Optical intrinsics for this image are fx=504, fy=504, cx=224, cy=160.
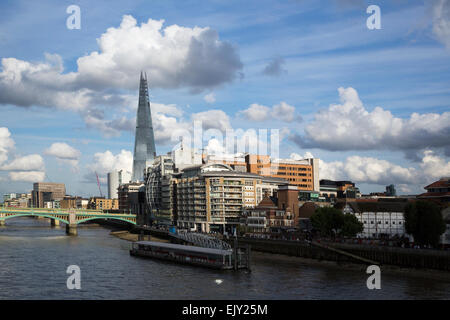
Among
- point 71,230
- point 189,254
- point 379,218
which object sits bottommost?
point 71,230

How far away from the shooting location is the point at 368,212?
10825 cm

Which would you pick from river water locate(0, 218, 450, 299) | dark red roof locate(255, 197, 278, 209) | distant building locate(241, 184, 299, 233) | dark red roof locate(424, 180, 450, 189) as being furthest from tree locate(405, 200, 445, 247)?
dark red roof locate(255, 197, 278, 209)

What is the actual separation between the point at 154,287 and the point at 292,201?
71.9m

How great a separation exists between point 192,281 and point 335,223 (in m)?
42.7

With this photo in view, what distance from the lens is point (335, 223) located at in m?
99.1

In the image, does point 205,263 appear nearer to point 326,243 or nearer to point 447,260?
point 326,243

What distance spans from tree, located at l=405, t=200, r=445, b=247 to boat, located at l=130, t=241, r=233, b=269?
29.1 m

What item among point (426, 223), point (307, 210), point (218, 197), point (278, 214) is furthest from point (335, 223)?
point (218, 197)

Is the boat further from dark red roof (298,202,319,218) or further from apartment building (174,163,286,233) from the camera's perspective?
dark red roof (298,202,319,218)

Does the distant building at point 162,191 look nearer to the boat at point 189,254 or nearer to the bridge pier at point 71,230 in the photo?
the bridge pier at point 71,230

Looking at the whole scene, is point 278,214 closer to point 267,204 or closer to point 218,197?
point 267,204

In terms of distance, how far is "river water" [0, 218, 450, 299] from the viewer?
54.9 m

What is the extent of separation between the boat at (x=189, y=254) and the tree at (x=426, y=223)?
29116mm
